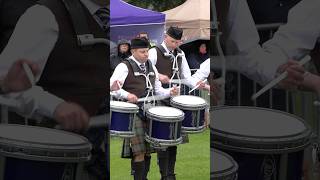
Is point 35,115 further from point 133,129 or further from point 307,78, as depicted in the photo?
point 133,129

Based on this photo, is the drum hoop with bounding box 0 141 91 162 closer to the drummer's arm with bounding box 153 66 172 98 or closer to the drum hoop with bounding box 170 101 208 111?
the drummer's arm with bounding box 153 66 172 98

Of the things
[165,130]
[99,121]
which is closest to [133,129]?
[165,130]

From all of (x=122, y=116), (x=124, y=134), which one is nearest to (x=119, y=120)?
(x=122, y=116)

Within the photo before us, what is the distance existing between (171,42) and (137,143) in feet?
2.77

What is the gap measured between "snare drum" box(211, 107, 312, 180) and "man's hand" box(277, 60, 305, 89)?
0.36ft

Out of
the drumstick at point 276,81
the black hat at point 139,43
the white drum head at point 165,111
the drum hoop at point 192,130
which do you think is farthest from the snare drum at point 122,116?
the drumstick at point 276,81

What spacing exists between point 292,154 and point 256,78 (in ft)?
1.10

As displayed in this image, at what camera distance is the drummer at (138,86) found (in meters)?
3.74

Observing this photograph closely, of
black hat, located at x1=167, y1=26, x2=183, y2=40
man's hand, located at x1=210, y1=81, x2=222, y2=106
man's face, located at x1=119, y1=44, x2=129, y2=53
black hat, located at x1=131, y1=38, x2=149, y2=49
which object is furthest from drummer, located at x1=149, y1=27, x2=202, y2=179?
man's hand, located at x1=210, y1=81, x2=222, y2=106

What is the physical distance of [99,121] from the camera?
6.29ft

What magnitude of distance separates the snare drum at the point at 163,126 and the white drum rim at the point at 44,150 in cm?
199

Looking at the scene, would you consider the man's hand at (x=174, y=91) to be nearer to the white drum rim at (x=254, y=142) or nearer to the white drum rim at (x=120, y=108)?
the white drum rim at (x=120, y=108)

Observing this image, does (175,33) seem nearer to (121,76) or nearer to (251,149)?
(121,76)

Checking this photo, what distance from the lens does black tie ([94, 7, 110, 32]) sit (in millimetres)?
1895
